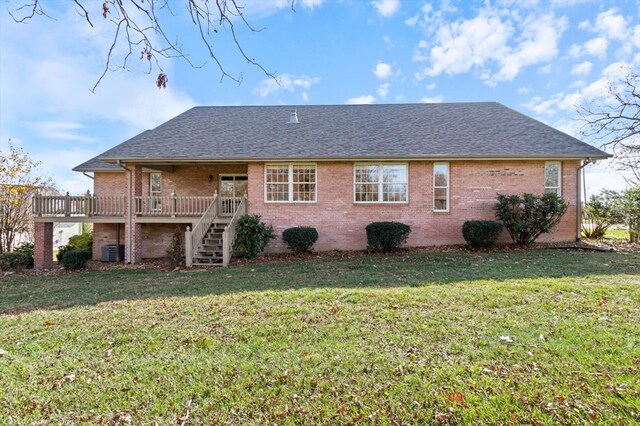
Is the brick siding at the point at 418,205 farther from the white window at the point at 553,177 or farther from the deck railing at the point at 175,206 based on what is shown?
the deck railing at the point at 175,206

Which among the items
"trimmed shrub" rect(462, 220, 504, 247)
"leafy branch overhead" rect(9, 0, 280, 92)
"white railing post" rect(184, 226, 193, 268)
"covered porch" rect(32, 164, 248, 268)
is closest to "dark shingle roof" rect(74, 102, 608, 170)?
"covered porch" rect(32, 164, 248, 268)

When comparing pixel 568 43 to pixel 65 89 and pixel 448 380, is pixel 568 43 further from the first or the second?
pixel 65 89

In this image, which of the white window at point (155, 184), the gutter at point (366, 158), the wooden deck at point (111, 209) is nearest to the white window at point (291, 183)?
the gutter at point (366, 158)

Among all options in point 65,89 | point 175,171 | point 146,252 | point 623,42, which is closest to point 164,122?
point 175,171

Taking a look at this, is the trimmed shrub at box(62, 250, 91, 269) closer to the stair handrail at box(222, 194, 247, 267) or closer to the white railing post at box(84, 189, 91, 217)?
the white railing post at box(84, 189, 91, 217)

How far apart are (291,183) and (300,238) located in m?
2.53

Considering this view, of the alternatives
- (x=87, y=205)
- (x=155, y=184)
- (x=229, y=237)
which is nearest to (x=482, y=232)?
(x=229, y=237)

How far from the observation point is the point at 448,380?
10.4 ft

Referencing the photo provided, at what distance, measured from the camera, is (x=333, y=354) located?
3773mm

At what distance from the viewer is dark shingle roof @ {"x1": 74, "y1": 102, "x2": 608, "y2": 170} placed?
1269cm

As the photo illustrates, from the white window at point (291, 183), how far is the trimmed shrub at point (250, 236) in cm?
188

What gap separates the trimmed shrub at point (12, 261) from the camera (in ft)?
40.4

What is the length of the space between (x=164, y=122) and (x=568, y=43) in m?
18.5

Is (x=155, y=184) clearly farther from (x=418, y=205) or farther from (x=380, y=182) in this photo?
(x=418, y=205)
